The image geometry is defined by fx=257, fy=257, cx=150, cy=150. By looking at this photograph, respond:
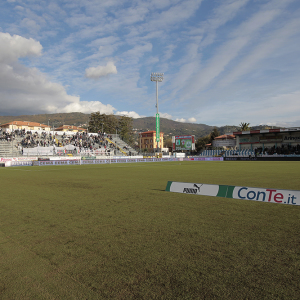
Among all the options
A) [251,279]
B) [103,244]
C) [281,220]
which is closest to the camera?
[251,279]

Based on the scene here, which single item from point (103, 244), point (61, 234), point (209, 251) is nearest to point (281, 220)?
point (209, 251)

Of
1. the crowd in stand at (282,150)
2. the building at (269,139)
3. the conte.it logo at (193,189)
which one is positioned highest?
the building at (269,139)

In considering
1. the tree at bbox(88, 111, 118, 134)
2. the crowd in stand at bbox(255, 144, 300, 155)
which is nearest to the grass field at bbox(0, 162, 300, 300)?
the crowd in stand at bbox(255, 144, 300, 155)

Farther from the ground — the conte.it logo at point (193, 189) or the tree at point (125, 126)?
the tree at point (125, 126)

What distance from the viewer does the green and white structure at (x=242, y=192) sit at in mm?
8297

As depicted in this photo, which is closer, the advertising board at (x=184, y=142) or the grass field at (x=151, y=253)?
the grass field at (x=151, y=253)

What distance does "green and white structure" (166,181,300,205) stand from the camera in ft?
27.2

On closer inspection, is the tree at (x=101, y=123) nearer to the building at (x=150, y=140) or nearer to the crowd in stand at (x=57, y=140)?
the crowd in stand at (x=57, y=140)

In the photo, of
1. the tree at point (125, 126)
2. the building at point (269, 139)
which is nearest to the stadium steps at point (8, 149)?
the tree at point (125, 126)

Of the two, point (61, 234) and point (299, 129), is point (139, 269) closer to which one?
point (61, 234)

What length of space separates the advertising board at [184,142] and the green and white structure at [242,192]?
58019mm

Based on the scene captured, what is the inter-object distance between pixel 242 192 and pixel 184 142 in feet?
199

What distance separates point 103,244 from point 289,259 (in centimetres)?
323

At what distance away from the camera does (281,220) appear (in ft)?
21.4
